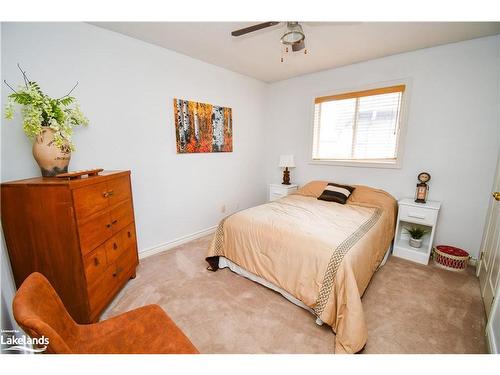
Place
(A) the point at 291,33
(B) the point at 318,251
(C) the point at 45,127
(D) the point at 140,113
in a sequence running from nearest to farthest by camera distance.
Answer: (C) the point at 45,127 < (B) the point at 318,251 < (A) the point at 291,33 < (D) the point at 140,113

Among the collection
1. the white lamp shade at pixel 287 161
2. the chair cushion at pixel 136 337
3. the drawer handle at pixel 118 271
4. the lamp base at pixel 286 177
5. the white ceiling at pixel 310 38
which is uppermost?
the white ceiling at pixel 310 38

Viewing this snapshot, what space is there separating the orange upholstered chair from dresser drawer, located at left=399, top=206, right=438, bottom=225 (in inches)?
105

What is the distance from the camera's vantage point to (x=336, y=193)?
2.96 meters

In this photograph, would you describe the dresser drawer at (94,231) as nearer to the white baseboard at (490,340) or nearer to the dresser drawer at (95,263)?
the dresser drawer at (95,263)

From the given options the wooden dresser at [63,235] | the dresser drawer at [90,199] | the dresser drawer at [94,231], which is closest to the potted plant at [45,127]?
the wooden dresser at [63,235]

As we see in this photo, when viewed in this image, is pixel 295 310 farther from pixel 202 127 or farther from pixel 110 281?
pixel 202 127

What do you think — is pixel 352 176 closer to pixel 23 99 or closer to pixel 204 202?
pixel 204 202

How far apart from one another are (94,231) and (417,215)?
3.21m

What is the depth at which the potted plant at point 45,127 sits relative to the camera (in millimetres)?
1448

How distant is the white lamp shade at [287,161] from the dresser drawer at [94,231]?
8.99 ft

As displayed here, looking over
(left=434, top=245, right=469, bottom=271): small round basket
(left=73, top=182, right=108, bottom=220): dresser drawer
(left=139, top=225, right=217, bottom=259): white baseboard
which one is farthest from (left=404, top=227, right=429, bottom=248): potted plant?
(left=73, top=182, right=108, bottom=220): dresser drawer

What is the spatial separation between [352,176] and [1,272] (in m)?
3.75

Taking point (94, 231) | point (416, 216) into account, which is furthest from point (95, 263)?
point (416, 216)
